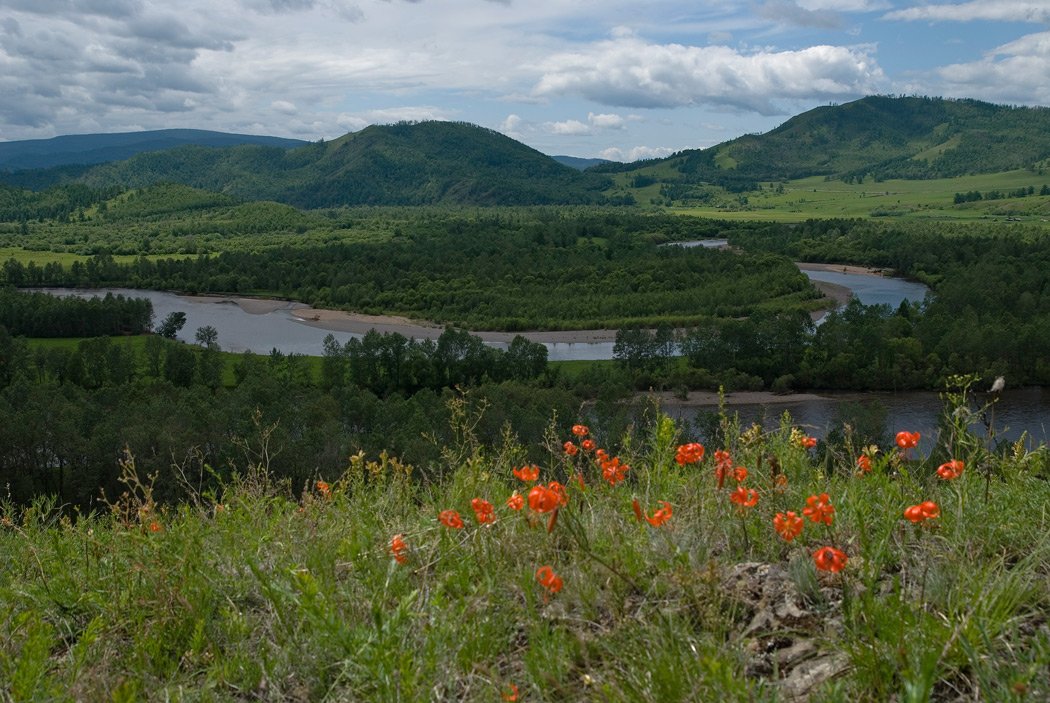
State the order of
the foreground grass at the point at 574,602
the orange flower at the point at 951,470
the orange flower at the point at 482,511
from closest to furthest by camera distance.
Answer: the foreground grass at the point at 574,602 < the orange flower at the point at 951,470 < the orange flower at the point at 482,511

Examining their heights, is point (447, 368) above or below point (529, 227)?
below

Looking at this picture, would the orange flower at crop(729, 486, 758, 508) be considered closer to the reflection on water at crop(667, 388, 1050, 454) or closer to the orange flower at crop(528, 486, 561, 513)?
the orange flower at crop(528, 486, 561, 513)

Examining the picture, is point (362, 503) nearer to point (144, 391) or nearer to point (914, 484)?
point (914, 484)

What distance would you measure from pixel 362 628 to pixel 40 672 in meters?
1.09

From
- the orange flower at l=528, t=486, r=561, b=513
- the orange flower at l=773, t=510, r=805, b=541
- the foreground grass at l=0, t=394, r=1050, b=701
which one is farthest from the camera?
the orange flower at l=773, t=510, r=805, b=541

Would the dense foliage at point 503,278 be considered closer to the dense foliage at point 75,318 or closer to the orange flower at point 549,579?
the dense foliage at point 75,318

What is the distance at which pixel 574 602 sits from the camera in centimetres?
327

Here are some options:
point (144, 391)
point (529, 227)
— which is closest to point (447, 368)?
point (144, 391)

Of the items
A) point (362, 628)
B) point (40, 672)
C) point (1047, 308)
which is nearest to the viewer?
point (40, 672)

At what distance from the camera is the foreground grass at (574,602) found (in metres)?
2.66

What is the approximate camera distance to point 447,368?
156 feet

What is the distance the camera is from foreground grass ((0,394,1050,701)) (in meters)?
2.66

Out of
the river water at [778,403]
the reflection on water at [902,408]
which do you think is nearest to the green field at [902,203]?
the river water at [778,403]

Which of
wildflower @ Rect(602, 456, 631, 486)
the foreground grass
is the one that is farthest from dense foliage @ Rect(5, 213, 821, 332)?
the foreground grass
